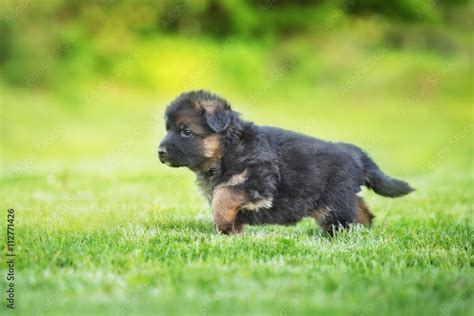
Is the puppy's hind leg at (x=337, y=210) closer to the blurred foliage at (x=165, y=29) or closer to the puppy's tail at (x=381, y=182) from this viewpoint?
the puppy's tail at (x=381, y=182)

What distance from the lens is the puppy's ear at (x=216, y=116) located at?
18.6 ft

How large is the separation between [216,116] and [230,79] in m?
16.3

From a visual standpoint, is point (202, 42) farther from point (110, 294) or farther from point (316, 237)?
point (110, 294)

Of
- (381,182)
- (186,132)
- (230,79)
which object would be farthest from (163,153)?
(230,79)

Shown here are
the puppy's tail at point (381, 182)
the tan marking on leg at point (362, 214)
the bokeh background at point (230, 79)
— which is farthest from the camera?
the bokeh background at point (230, 79)

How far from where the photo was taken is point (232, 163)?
5.71 meters

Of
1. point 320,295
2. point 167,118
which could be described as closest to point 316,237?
point 167,118

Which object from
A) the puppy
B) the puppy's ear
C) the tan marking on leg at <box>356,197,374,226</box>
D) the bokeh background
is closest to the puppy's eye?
the puppy

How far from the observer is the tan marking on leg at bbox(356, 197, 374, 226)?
6.08 m

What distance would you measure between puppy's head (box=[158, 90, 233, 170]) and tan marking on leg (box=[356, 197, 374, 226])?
1.37 meters

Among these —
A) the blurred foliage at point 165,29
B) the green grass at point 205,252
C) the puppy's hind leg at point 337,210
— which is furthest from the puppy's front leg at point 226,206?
the blurred foliage at point 165,29

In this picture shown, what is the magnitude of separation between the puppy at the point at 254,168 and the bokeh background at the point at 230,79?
3.61 m

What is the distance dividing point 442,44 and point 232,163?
20394mm

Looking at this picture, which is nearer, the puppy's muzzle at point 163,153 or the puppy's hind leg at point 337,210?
the puppy's muzzle at point 163,153
